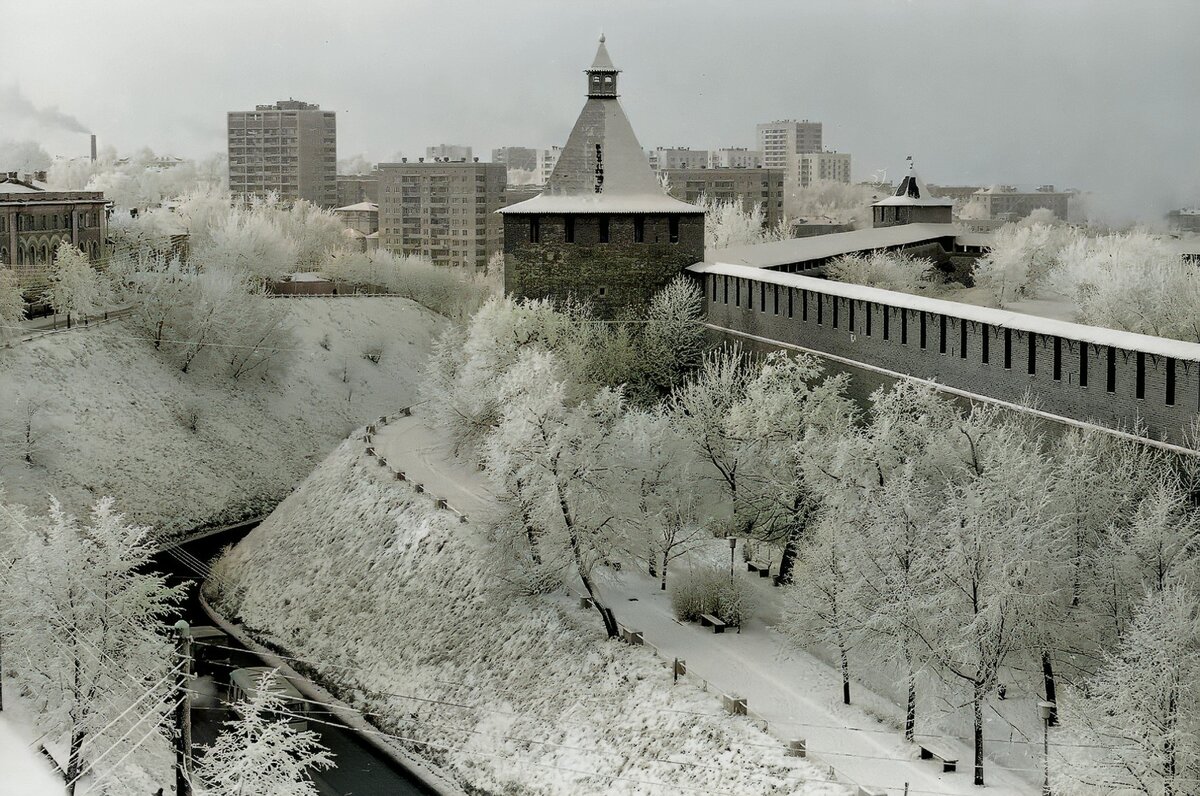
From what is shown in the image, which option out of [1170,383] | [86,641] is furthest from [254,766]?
[1170,383]

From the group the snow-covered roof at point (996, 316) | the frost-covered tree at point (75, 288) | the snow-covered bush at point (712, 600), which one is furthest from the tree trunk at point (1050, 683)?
the frost-covered tree at point (75, 288)

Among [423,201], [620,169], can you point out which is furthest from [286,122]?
[620,169]

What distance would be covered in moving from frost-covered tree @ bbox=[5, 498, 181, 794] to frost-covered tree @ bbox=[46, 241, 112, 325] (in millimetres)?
20570

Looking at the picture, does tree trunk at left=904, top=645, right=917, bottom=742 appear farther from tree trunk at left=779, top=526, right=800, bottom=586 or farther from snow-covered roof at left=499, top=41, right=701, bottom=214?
snow-covered roof at left=499, top=41, right=701, bottom=214

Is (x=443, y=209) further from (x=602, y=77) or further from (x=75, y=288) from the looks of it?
(x=602, y=77)

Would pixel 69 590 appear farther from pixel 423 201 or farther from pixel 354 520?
pixel 423 201

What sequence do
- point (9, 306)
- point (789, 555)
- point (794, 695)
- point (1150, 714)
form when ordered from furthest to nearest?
point (9, 306) → point (789, 555) → point (794, 695) → point (1150, 714)

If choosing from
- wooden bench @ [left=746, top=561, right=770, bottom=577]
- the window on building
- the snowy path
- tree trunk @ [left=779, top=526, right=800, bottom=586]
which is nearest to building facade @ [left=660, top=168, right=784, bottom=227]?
the snowy path

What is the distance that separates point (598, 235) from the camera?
29859 mm

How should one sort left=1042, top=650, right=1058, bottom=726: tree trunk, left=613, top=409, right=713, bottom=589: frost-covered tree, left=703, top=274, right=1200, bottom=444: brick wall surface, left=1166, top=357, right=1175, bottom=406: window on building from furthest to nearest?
left=613, top=409, right=713, bottom=589: frost-covered tree
left=703, top=274, right=1200, bottom=444: brick wall surface
left=1166, top=357, right=1175, bottom=406: window on building
left=1042, top=650, right=1058, bottom=726: tree trunk

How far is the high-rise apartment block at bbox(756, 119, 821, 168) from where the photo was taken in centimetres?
12400

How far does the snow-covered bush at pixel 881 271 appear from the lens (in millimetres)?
35000

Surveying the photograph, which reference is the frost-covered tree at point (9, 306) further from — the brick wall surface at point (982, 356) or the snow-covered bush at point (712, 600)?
the snow-covered bush at point (712, 600)

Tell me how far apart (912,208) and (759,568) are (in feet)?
81.6
